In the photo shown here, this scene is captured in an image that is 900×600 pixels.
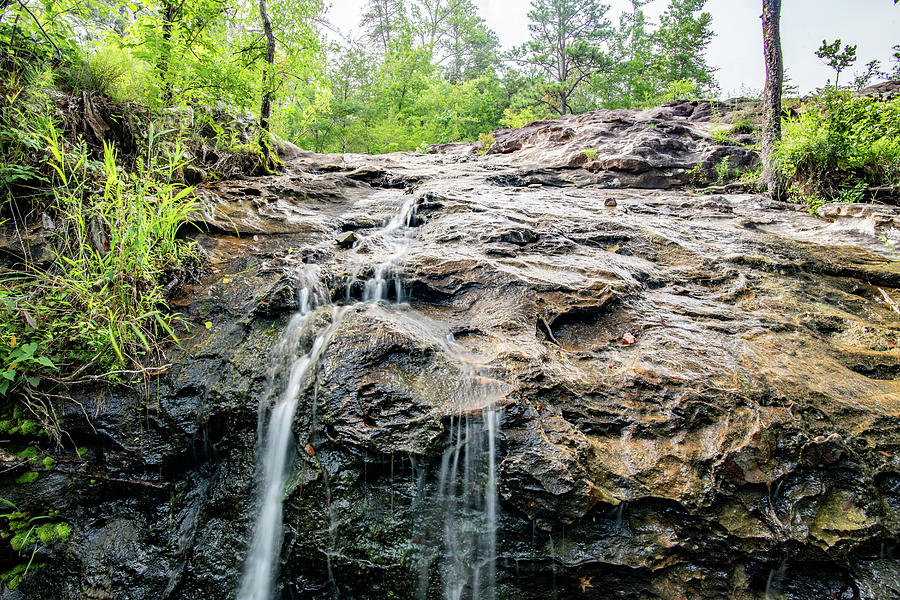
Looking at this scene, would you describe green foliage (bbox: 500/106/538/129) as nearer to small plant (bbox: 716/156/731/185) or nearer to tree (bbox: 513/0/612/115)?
tree (bbox: 513/0/612/115)

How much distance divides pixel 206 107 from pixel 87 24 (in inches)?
58.5

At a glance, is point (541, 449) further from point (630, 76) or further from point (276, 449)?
point (630, 76)

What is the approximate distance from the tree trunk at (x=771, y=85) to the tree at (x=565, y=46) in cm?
1484

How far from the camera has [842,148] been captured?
6012mm

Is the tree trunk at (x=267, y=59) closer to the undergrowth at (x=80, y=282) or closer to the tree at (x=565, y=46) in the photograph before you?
the undergrowth at (x=80, y=282)

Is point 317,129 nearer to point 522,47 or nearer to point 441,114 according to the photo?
point 441,114

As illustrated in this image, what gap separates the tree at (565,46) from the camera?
21906mm

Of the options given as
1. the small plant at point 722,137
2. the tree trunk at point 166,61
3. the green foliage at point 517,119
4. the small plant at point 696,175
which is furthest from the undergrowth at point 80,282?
the green foliage at point 517,119

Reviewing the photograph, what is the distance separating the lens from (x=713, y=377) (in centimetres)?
281

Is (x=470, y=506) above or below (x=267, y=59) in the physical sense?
below

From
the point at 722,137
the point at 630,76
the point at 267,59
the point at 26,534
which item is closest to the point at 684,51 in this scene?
the point at 630,76

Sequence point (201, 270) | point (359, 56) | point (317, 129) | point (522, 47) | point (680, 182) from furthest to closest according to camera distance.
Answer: point (522, 47) < point (359, 56) < point (317, 129) < point (680, 182) < point (201, 270)

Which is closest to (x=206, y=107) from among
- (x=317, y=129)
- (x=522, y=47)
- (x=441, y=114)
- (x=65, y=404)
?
(x=65, y=404)

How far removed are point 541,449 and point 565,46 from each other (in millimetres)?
27864
